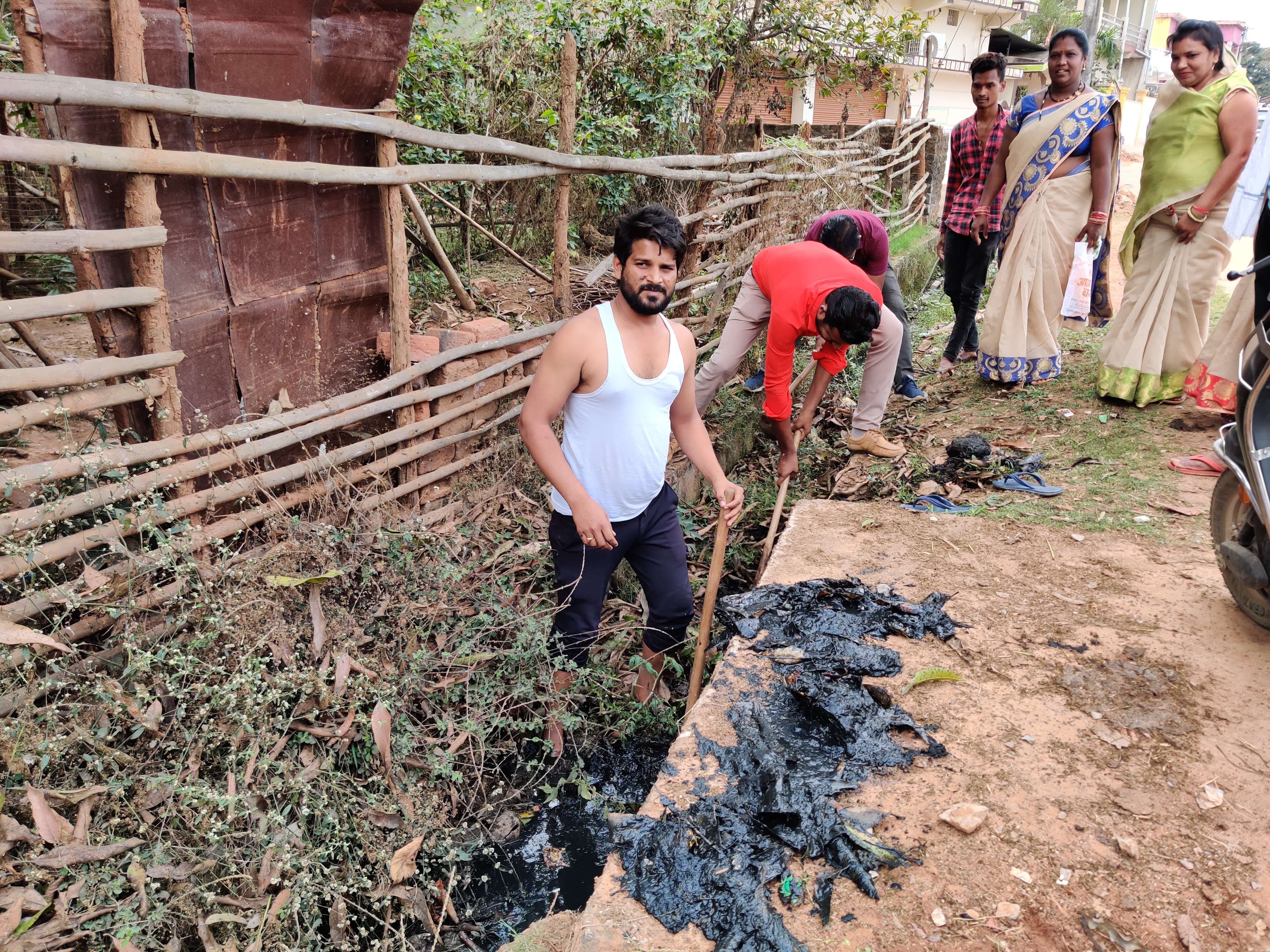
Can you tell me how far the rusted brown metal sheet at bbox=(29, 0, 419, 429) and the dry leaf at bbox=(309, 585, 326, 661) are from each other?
691mm

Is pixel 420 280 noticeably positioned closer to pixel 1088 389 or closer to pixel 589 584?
pixel 589 584

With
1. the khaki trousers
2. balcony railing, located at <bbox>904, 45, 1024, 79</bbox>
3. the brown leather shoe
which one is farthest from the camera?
balcony railing, located at <bbox>904, 45, 1024, 79</bbox>

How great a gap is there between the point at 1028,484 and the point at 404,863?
3555 mm

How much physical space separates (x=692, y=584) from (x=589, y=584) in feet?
4.49

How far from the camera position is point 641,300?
2.80 metres

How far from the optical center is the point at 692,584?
4.34 metres

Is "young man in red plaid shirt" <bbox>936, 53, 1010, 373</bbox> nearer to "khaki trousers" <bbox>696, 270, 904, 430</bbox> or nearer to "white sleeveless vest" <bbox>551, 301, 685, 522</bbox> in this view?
"khaki trousers" <bbox>696, 270, 904, 430</bbox>

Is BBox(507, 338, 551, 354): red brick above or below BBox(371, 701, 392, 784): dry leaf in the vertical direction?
above

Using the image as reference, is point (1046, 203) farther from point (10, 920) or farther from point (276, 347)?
point (10, 920)

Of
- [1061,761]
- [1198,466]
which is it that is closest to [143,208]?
[1061,761]

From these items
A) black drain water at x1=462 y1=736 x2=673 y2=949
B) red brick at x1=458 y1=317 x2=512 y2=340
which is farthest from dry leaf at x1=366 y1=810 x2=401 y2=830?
red brick at x1=458 y1=317 x2=512 y2=340

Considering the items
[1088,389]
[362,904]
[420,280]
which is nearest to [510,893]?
[362,904]

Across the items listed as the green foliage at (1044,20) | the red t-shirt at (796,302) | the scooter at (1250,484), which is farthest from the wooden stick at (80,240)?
the green foliage at (1044,20)

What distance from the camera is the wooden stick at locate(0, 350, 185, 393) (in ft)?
7.17
